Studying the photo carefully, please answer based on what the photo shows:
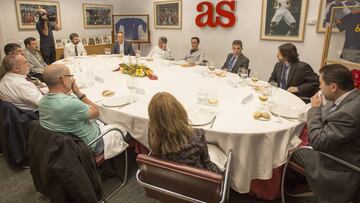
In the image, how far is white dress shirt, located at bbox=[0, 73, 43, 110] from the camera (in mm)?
2312

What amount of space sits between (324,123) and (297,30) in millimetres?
3297

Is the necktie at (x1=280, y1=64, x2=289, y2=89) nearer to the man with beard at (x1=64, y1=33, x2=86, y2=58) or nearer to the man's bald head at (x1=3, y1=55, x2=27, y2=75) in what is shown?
the man's bald head at (x1=3, y1=55, x2=27, y2=75)

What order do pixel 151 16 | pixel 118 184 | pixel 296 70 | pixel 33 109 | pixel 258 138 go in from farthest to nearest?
1. pixel 151 16
2. pixel 296 70
3. pixel 33 109
4. pixel 118 184
5. pixel 258 138

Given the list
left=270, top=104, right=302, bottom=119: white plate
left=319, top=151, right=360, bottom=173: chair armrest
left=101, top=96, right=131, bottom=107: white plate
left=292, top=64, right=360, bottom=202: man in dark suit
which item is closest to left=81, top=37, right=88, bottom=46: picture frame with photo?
left=101, top=96, right=131, bottom=107: white plate

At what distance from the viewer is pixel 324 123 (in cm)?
160

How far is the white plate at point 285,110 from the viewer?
1.95 meters

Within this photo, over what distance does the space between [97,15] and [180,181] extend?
665 cm

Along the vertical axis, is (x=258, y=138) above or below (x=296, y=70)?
below

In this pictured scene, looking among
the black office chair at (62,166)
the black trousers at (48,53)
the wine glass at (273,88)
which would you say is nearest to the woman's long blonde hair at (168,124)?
the black office chair at (62,166)

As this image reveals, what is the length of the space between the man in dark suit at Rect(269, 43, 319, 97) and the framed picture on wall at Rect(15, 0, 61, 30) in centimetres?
535

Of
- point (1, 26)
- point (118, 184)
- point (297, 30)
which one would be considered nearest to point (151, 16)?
point (1, 26)

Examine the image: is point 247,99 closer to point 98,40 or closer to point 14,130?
point 14,130

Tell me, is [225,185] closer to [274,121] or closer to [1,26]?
[274,121]

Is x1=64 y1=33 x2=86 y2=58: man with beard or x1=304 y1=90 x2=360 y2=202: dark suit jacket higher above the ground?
x1=64 y1=33 x2=86 y2=58: man with beard
